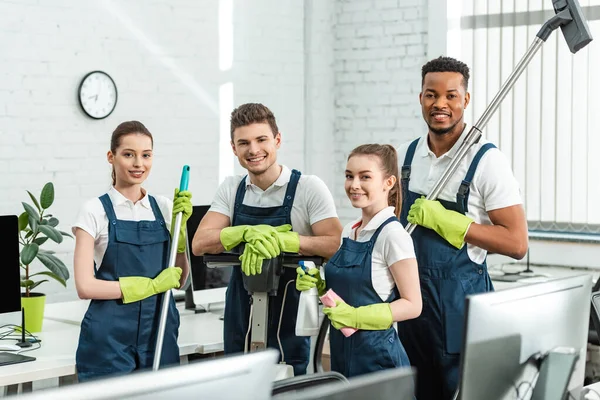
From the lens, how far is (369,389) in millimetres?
1278

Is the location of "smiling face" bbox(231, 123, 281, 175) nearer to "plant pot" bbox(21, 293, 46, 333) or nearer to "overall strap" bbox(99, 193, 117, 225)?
"overall strap" bbox(99, 193, 117, 225)

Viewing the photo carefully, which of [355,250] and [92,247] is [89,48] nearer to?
[92,247]

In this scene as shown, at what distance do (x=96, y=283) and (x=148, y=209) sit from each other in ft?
1.01

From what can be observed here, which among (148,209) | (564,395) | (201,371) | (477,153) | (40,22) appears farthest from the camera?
(40,22)

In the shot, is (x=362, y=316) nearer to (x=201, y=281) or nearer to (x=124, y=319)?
A: (x=124, y=319)

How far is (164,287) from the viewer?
2.81m

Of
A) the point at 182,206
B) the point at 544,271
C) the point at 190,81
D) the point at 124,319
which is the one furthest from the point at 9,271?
the point at 544,271

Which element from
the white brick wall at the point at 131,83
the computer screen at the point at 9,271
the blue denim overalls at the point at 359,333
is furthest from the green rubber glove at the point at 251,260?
the white brick wall at the point at 131,83

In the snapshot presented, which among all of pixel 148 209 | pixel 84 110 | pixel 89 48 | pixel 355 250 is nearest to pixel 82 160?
pixel 84 110

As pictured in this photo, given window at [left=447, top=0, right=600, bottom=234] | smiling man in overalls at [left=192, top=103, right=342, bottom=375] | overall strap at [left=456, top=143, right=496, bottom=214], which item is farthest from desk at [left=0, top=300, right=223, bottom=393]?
window at [left=447, top=0, right=600, bottom=234]

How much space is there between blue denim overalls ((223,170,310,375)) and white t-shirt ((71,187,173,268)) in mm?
321

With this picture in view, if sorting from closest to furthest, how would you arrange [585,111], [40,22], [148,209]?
[148,209] → [40,22] → [585,111]

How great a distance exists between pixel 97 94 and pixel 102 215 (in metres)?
2.21

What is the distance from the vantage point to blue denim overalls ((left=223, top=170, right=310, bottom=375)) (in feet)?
9.26
